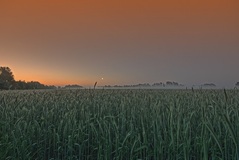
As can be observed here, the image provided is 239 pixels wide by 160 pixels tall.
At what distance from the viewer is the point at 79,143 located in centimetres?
716

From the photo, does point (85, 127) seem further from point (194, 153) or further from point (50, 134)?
point (194, 153)

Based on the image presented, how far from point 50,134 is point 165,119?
2978 mm

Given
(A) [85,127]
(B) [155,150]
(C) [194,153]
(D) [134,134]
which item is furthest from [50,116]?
(C) [194,153]

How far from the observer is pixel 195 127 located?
23.3ft

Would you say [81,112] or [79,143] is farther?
[81,112]

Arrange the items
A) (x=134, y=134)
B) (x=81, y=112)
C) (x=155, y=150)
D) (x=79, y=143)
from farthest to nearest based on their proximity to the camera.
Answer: (x=81, y=112) → (x=79, y=143) → (x=134, y=134) → (x=155, y=150)

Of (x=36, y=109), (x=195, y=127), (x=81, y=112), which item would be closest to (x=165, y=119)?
(x=195, y=127)

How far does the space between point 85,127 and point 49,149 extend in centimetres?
110

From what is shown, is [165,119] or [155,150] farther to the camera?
[165,119]

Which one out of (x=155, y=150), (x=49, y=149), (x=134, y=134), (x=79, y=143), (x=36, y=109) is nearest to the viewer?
(x=155, y=150)

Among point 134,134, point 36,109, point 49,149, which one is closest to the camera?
point 134,134

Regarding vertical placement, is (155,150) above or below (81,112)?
below

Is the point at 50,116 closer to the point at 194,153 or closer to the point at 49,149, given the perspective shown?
the point at 49,149

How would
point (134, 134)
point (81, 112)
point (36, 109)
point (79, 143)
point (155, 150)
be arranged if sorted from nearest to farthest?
1. point (155, 150)
2. point (134, 134)
3. point (79, 143)
4. point (81, 112)
5. point (36, 109)
